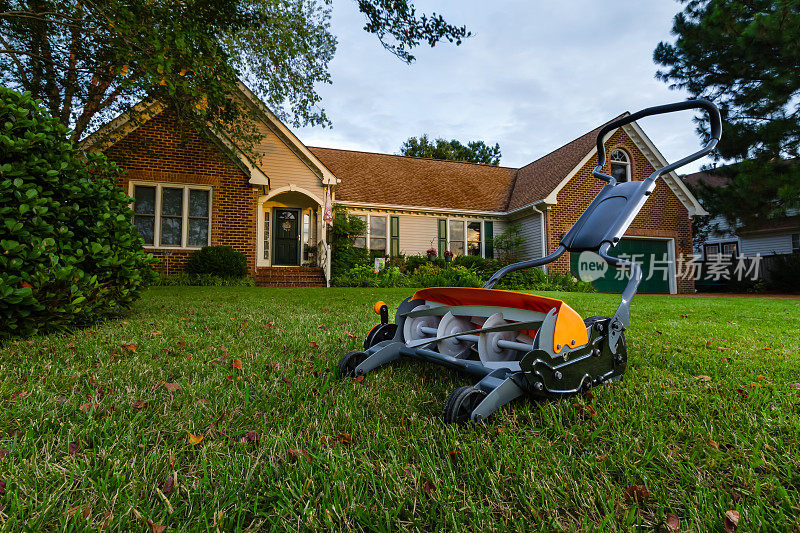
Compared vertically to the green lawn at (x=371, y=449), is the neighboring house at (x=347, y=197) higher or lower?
higher

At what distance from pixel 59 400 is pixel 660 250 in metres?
19.9

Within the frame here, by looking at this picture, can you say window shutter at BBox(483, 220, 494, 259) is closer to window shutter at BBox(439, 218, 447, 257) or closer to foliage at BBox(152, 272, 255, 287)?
window shutter at BBox(439, 218, 447, 257)

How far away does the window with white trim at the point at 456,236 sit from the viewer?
1741 cm

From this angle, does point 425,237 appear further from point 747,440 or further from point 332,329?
point 747,440

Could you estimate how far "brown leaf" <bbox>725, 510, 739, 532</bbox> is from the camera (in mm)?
1121

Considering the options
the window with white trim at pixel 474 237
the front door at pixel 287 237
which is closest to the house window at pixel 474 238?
the window with white trim at pixel 474 237

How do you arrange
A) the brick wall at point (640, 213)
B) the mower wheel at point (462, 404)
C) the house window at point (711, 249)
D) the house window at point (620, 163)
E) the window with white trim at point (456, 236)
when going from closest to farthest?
the mower wheel at point (462, 404) → the brick wall at point (640, 213) → the house window at point (620, 163) → the window with white trim at point (456, 236) → the house window at point (711, 249)

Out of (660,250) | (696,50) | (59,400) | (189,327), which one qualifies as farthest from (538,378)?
(696,50)

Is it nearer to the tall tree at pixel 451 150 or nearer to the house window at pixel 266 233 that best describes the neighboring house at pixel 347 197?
the house window at pixel 266 233

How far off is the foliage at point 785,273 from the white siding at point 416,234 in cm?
1607

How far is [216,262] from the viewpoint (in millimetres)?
11281

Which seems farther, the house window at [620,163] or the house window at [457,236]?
the house window at [457,236]

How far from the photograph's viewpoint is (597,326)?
2.01 meters

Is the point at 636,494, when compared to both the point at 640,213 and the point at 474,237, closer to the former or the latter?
the point at 474,237
